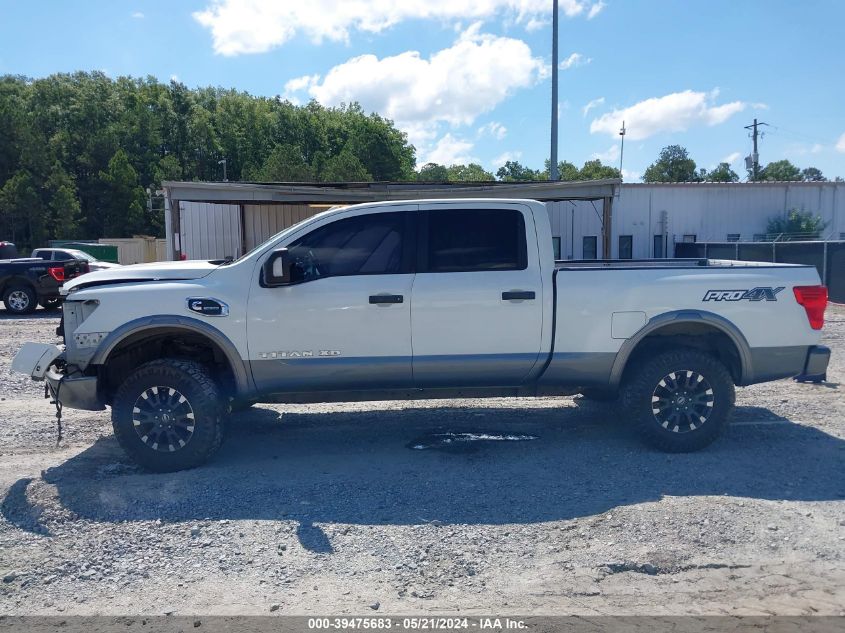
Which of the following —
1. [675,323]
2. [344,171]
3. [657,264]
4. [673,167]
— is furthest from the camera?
[673,167]

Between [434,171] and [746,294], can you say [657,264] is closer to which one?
[746,294]

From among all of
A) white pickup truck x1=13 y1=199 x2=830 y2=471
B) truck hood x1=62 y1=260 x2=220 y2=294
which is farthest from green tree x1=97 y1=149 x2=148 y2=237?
white pickup truck x1=13 y1=199 x2=830 y2=471

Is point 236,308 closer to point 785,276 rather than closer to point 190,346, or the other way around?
point 190,346

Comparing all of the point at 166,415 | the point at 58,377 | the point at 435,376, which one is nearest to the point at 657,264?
the point at 435,376

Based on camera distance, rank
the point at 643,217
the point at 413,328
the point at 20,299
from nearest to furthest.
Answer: the point at 413,328, the point at 20,299, the point at 643,217

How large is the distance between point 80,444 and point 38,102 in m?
60.0

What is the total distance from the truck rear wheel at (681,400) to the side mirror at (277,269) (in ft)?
10.1

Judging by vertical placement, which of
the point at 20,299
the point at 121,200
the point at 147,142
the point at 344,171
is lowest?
the point at 20,299

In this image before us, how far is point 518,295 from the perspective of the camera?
6.02 meters

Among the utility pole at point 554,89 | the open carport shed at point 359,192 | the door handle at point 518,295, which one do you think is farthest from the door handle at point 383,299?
the utility pole at point 554,89

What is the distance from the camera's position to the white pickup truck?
584 cm

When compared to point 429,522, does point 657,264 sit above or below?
above

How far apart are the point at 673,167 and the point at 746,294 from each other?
70.5m

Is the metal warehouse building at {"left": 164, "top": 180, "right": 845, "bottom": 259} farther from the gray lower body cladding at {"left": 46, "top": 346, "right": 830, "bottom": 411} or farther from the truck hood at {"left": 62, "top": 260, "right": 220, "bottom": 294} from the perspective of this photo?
the truck hood at {"left": 62, "top": 260, "right": 220, "bottom": 294}
